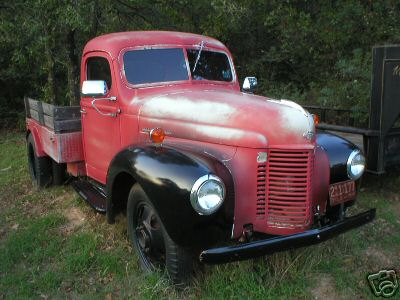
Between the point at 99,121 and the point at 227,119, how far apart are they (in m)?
1.82

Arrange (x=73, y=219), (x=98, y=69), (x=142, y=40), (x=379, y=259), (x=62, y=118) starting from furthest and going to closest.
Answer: (x=62, y=118) < (x=73, y=219) < (x=98, y=69) < (x=142, y=40) < (x=379, y=259)

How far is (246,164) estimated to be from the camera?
3230 millimetres

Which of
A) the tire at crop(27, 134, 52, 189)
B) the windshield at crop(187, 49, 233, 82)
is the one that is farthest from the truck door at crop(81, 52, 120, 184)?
the tire at crop(27, 134, 52, 189)

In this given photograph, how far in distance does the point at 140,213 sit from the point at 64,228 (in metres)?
1.56

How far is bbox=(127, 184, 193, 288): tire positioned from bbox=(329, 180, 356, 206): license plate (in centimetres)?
118

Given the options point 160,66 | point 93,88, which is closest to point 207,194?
point 93,88

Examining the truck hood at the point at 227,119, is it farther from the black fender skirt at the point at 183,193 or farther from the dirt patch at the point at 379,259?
the dirt patch at the point at 379,259

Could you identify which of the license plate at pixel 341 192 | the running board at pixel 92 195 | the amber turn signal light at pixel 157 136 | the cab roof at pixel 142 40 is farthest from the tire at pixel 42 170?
the license plate at pixel 341 192

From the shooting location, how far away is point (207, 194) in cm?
297

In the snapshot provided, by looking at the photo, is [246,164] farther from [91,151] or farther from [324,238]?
[91,151]

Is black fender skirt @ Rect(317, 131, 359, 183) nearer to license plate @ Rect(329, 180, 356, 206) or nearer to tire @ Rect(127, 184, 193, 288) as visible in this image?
license plate @ Rect(329, 180, 356, 206)

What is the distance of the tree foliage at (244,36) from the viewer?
7648 mm

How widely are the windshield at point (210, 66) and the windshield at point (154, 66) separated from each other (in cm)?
12

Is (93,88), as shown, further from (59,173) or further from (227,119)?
(59,173)
